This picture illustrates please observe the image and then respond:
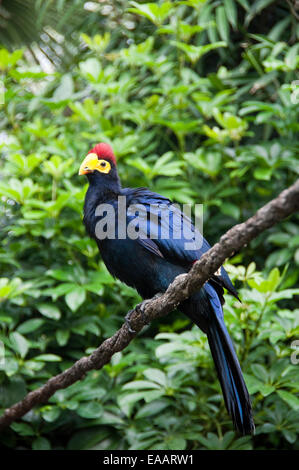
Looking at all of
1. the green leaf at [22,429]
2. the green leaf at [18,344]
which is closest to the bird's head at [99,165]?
the green leaf at [18,344]

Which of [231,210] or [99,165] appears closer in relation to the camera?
[99,165]

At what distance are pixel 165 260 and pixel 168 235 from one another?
10 cm

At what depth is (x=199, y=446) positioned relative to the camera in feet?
7.80

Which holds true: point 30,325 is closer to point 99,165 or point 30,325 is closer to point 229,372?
point 99,165

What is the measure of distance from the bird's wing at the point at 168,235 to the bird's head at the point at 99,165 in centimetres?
25

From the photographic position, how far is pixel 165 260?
6.77ft

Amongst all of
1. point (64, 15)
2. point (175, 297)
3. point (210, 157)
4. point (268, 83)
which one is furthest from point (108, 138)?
point (175, 297)

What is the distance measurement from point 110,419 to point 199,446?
1.34 feet

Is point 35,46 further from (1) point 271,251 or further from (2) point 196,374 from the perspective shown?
(2) point 196,374

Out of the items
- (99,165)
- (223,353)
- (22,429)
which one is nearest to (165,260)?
(223,353)

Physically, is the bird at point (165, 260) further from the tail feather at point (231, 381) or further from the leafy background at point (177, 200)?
the leafy background at point (177, 200)

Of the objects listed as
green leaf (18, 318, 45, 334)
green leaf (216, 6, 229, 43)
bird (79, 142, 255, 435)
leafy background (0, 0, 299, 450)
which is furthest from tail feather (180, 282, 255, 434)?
green leaf (216, 6, 229, 43)

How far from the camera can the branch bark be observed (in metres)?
1.15

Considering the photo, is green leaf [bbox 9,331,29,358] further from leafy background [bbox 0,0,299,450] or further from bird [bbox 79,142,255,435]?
bird [bbox 79,142,255,435]
